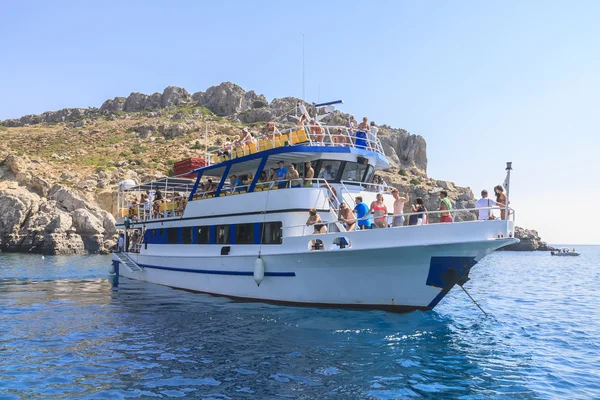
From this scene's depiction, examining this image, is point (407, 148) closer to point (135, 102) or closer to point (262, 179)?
Result: point (135, 102)

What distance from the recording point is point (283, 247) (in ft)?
42.5

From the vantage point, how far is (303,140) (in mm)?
13891

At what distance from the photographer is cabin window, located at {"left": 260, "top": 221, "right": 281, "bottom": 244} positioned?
531 inches

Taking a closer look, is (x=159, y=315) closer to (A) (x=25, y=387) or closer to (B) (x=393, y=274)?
(A) (x=25, y=387)

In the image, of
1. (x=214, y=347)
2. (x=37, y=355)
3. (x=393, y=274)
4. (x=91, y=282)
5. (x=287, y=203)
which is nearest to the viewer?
(x=37, y=355)

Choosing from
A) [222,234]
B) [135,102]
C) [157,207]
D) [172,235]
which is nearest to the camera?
[222,234]

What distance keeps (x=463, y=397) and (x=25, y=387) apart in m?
6.78

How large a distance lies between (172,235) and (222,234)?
382cm

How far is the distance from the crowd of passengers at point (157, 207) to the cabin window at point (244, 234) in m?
4.33

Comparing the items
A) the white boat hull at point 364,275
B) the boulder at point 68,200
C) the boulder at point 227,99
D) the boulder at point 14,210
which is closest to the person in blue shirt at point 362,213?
the white boat hull at point 364,275

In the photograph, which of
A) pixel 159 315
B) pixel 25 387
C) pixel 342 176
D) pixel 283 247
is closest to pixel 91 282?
pixel 159 315

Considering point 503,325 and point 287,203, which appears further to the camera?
point 287,203

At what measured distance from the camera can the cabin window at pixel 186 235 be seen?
17109 millimetres

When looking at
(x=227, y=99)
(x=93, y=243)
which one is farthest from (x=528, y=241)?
(x=93, y=243)
